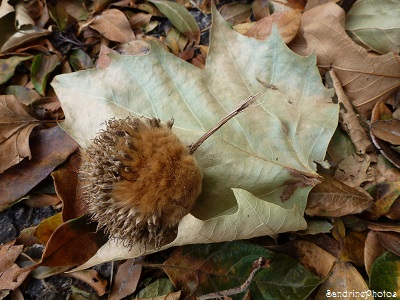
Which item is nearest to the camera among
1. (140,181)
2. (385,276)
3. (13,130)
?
(140,181)

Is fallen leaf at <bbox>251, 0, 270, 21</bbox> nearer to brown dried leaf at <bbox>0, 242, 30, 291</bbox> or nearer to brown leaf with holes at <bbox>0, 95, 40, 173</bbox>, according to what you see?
brown leaf with holes at <bbox>0, 95, 40, 173</bbox>

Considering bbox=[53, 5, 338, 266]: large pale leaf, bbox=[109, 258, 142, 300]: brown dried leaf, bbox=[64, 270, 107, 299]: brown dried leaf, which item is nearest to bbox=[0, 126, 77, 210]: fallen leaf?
bbox=[53, 5, 338, 266]: large pale leaf

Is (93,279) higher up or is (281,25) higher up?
(281,25)

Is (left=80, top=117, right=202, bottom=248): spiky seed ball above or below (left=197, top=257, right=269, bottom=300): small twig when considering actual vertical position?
above

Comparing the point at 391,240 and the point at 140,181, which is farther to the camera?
the point at 391,240

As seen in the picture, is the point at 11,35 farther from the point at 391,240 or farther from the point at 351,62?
the point at 391,240

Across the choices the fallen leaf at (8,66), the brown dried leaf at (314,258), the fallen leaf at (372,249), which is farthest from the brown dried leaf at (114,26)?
the fallen leaf at (372,249)

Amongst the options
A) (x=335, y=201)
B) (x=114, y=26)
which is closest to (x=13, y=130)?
(x=114, y=26)
